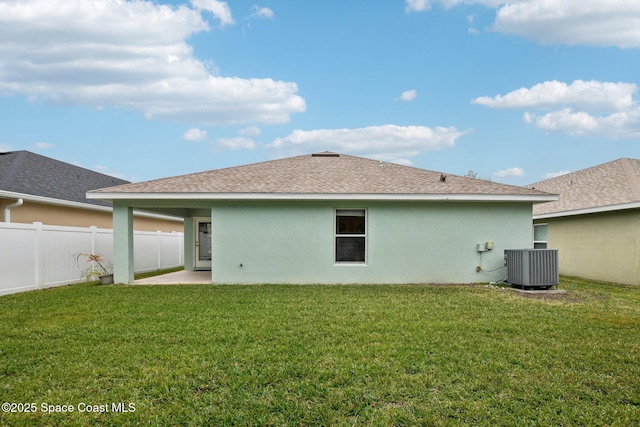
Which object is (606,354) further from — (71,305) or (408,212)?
(71,305)

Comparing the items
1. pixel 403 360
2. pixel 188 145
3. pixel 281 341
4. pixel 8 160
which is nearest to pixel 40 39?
pixel 8 160

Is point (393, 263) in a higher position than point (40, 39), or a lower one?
lower

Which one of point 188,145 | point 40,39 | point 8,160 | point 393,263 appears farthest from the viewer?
point 188,145

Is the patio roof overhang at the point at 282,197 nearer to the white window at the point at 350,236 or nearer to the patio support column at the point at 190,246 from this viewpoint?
the white window at the point at 350,236

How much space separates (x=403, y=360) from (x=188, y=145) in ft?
57.4

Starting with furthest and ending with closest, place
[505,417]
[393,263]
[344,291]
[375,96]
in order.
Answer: [375,96], [393,263], [344,291], [505,417]

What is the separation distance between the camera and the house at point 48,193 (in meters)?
12.0

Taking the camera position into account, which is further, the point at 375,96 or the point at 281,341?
the point at 375,96

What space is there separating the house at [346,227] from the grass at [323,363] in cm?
345

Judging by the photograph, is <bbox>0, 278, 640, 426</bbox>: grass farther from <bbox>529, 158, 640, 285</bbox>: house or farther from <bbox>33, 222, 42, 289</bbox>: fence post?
<bbox>529, 158, 640, 285</bbox>: house

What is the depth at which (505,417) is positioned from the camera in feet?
11.5

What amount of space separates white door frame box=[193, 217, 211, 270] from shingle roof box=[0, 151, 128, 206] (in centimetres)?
375

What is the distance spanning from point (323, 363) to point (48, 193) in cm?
1239

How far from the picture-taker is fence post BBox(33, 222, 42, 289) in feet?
35.2
